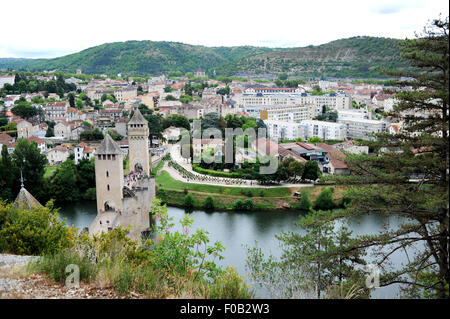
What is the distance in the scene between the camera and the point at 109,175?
10.8 metres

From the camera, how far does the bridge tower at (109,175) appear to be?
35.1ft

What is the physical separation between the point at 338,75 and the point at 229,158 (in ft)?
162

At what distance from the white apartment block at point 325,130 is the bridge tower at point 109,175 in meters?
19.4

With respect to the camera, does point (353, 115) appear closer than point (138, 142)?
No

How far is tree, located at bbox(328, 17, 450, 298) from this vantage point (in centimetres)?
411

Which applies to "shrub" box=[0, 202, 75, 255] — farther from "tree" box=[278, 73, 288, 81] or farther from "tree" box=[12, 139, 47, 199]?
"tree" box=[278, 73, 288, 81]

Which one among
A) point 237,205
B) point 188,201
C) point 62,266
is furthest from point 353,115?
point 62,266

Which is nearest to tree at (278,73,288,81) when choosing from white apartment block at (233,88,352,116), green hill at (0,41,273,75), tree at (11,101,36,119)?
white apartment block at (233,88,352,116)

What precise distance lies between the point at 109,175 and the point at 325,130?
19.8 m

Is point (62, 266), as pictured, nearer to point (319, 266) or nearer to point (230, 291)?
point (230, 291)

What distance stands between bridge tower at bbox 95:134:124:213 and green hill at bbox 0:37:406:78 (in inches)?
2140

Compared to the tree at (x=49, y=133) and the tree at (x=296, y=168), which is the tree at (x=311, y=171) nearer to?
the tree at (x=296, y=168)
